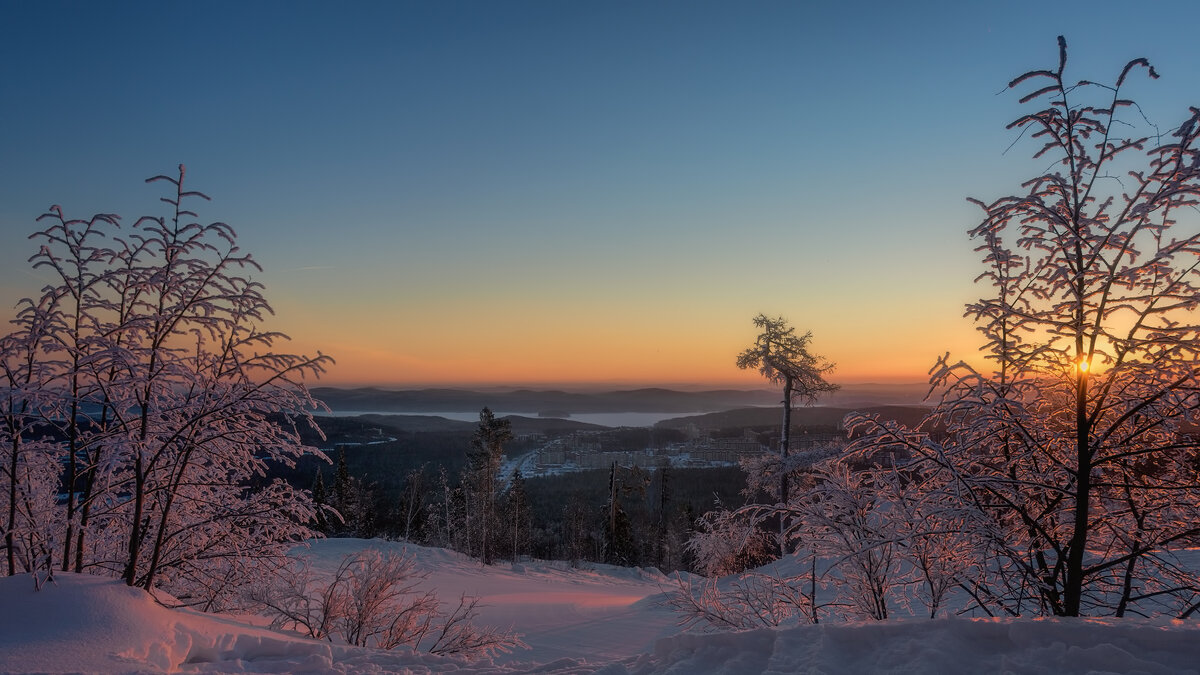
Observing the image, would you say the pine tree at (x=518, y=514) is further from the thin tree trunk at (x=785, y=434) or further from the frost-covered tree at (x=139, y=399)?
the frost-covered tree at (x=139, y=399)

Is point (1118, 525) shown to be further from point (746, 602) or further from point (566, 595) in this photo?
point (566, 595)

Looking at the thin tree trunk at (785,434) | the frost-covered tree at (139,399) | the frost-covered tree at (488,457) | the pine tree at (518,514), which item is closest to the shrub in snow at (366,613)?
the frost-covered tree at (139,399)

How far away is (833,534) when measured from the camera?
5492mm

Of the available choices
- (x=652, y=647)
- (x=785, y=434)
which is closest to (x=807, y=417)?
(x=785, y=434)

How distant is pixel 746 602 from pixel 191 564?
621 cm

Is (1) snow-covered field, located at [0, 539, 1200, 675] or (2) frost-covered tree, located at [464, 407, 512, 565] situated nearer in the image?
(1) snow-covered field, located at [0, 539, 1200, 675]

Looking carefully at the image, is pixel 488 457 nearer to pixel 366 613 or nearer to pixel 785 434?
pixel 785 434

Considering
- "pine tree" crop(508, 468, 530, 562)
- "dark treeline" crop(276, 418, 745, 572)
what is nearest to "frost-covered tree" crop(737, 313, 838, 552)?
"dark treeline" crop(276, 418, 745, 572)

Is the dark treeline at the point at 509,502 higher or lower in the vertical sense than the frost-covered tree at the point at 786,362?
lower

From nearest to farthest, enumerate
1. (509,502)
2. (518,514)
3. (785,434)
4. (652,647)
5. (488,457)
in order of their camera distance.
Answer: (652,647)
(785,434)
(488,457)
(518,514)
(509,502)

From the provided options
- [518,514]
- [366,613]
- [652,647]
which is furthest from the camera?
[518,514]

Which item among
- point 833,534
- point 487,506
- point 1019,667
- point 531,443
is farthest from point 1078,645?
point 531,443

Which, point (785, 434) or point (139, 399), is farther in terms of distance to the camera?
point (785, 434)

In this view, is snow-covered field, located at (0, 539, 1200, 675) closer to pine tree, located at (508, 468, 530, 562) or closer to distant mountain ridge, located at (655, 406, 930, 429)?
distant mountain ridge, located at (655, 406, 930, 429)
